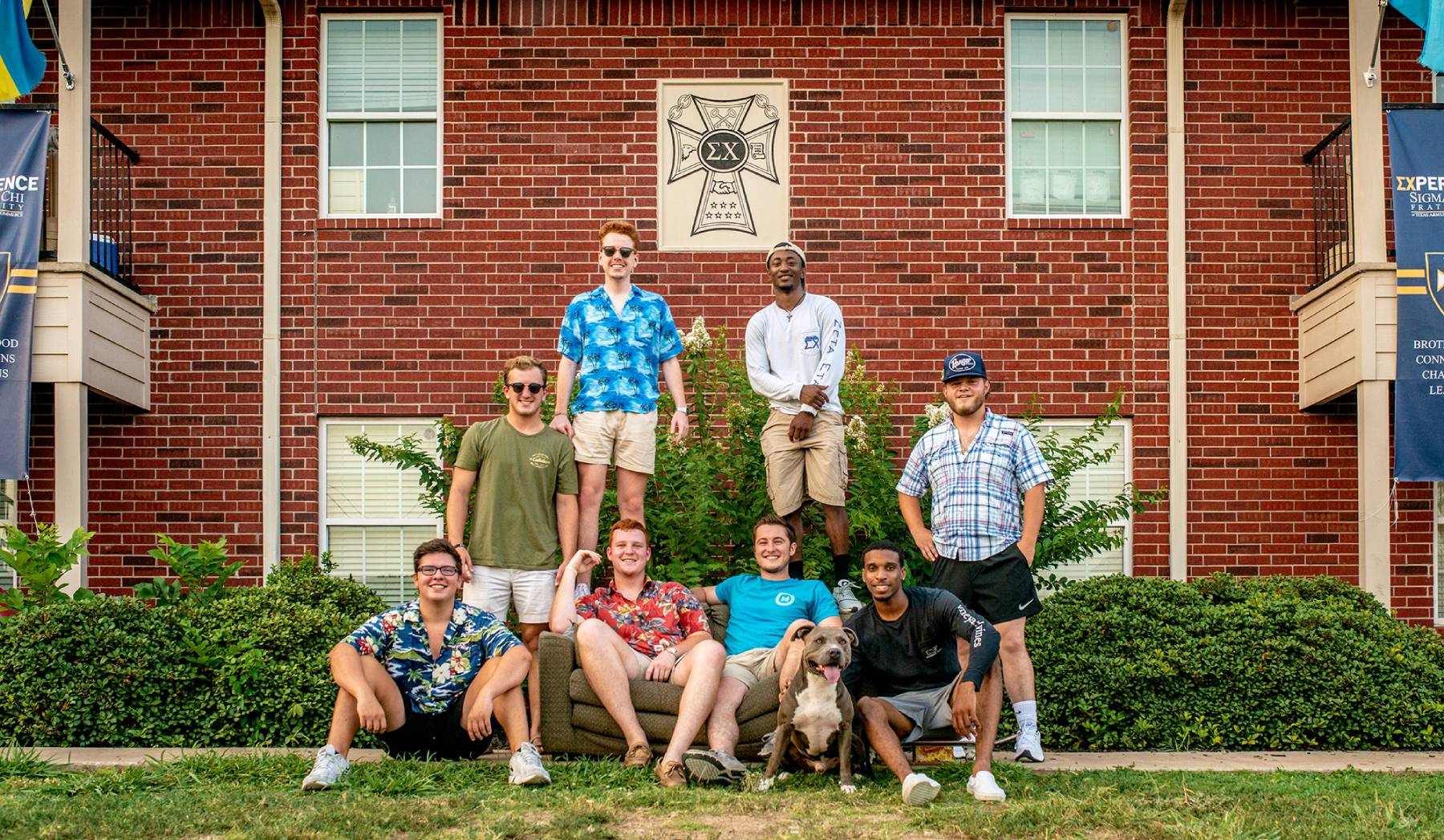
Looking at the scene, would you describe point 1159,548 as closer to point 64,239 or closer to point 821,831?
point 821,831

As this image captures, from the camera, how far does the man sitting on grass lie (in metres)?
6.24

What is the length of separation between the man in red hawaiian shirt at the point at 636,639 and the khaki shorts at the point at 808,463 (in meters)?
0.95

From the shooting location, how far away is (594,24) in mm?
10492

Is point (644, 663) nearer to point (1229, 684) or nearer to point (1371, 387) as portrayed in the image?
point (1229, 684)

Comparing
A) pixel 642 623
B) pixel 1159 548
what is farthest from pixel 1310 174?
pixel 642 623

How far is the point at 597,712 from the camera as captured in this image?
671cm

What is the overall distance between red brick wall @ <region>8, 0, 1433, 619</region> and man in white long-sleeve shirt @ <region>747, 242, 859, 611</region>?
2649mm

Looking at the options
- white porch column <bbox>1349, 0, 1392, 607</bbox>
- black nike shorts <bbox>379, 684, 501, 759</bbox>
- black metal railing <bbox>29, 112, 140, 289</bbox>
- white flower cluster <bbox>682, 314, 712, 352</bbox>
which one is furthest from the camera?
black metal railing <bbox>29, 112, 140, 289</bbox>

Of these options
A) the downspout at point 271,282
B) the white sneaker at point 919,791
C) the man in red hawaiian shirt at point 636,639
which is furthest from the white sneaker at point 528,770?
the downspout at point 271,282

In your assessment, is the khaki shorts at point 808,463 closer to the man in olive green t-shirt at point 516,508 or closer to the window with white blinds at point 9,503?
the man in olive green t-shirt at point 516,508

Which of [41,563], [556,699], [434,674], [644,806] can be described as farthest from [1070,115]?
[41,563]

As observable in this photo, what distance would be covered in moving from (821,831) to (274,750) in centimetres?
330

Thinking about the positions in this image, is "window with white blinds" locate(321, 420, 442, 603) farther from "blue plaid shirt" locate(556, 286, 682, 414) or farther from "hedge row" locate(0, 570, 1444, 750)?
"blue plaid shirt" locate(556, 286, 682, 414)

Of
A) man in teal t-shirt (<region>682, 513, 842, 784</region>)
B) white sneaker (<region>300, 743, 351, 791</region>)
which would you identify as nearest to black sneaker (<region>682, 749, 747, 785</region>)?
man in teal t-shirt (<region>682, 513, 842, 784</region>)
